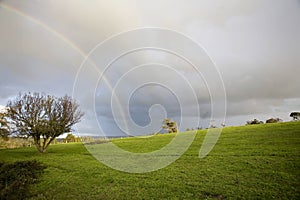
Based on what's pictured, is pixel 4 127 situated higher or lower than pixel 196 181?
higher

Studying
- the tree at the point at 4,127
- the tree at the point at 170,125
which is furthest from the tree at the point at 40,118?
the tree at the point at 170,125

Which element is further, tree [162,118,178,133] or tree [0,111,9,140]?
tree [162,118,178,133]

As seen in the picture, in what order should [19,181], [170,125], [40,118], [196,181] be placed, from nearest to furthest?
[196,181] < [19,181] < [40,118] < [170,125]

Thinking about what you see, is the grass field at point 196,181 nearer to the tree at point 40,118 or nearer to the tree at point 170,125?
the tree at point 40,118

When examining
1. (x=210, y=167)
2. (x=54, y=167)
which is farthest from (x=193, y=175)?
(x=54, y=167)

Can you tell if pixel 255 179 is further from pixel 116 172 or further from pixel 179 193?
pixel 116 172

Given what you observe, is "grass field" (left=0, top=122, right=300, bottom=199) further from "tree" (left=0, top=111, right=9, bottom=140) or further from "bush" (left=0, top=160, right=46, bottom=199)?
"tree" (left=0, top=111, right=9, bottom=140)

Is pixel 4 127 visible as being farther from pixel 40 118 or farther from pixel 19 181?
pixel 19 181

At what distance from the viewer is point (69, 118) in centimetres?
3278

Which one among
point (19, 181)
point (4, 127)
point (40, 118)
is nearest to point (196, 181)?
point (19, 181)

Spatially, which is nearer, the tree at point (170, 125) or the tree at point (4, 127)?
the tree at point (4, 127)

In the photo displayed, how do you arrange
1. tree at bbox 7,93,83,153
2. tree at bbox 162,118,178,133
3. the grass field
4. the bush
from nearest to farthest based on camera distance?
the grass field, the bush, tree at bbox 7,93,83,153, tree at bbox 162,118,178,133

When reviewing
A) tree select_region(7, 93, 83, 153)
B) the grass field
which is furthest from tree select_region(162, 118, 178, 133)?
the grass field

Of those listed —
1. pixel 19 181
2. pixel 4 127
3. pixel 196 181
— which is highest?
pixel 4 127
